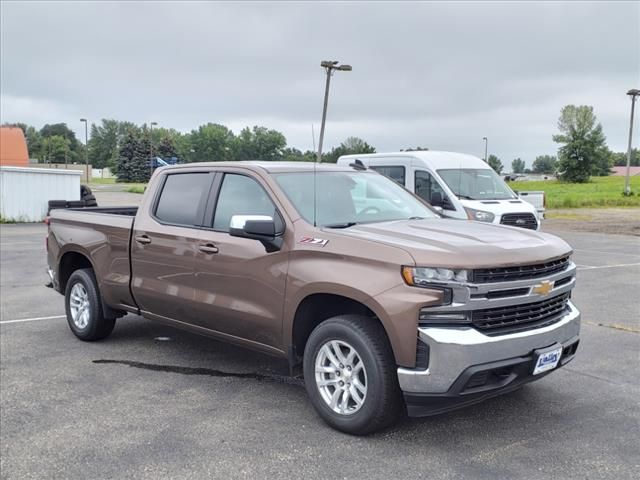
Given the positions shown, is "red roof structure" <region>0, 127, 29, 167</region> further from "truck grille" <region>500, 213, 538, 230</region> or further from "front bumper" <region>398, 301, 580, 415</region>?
"front bumper" <region>398, 301, 580, 415</region>

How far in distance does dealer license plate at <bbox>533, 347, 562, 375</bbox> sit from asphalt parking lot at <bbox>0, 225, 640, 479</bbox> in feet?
1.47

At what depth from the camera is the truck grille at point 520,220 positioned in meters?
12.9

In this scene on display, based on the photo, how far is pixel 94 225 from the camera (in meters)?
6.41

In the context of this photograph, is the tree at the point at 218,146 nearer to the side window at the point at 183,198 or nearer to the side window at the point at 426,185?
the side window at the point at 183,198

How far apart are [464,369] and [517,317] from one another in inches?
23.0

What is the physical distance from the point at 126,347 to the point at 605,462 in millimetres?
4572

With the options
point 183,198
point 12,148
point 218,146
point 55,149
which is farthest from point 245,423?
point 55,149

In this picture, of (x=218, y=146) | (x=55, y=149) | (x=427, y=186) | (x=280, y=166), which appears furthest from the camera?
(x=55, y=149)

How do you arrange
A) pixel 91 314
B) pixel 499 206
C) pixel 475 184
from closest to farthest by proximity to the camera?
pixel 91 314 → pixel 499 206 → pixel 475 184

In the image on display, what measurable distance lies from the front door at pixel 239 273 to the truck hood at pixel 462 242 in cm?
66

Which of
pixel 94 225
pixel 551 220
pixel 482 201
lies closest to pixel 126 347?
pixel 94 225

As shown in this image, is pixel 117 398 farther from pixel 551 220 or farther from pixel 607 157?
pixel 607 157

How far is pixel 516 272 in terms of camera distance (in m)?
3.95

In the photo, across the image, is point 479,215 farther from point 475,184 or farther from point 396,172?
point 396,172
